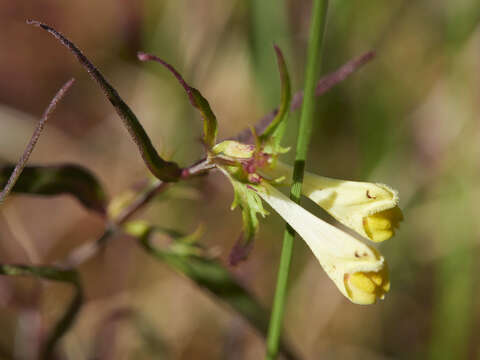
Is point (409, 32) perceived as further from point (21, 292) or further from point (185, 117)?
point (21, 292)

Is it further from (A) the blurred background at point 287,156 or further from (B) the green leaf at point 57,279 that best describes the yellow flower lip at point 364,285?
(A) the blurred background at point 287,156

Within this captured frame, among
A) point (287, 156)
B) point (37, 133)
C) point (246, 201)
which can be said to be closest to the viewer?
point (37, 133)

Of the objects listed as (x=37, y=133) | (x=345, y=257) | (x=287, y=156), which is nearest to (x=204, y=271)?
(x=345, y=257)

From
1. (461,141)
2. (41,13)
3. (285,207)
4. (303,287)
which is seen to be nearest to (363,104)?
(461,141)

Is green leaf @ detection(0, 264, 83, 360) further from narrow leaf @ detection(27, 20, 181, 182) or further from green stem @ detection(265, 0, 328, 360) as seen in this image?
green stem @ detection(265, 0, 328, 360)

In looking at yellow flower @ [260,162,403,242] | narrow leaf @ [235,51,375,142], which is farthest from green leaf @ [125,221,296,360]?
yellow flower @ [260,162,403,242]

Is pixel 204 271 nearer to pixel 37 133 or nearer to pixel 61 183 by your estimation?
pixel 61 183
